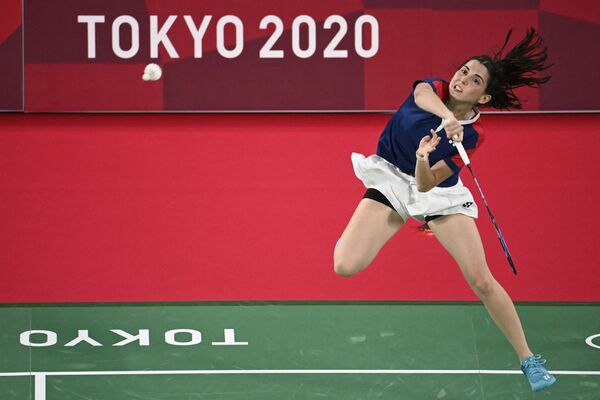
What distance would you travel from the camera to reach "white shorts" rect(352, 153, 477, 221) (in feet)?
16.9

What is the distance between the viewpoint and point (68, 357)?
18.0 ft

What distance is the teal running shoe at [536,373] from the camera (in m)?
5.02

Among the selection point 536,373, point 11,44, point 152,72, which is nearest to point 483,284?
→ point 536,373

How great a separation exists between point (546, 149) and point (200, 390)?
3.19m

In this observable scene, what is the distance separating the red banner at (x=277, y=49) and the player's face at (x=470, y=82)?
2398mm

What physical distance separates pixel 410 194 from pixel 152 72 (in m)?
2.72

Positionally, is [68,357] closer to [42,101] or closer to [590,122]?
[42,101]

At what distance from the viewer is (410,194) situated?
5.21m

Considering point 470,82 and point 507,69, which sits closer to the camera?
point 470,82

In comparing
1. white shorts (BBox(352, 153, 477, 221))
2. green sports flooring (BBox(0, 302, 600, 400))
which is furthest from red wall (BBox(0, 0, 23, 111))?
white shorts (BBox(352, 153, 477, 221))

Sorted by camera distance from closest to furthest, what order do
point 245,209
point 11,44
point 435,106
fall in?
point 435,106, point 245,209, point 11,44

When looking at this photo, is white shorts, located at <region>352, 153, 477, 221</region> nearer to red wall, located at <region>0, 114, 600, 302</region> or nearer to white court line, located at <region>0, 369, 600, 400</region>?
white court line, located at <region>0, 369, 600, 400</region>

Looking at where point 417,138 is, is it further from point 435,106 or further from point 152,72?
point 152,72

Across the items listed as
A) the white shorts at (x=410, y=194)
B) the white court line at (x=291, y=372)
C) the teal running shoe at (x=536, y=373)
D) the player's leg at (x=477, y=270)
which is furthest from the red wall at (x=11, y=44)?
the teal running shoe at (x=536, y=373)
